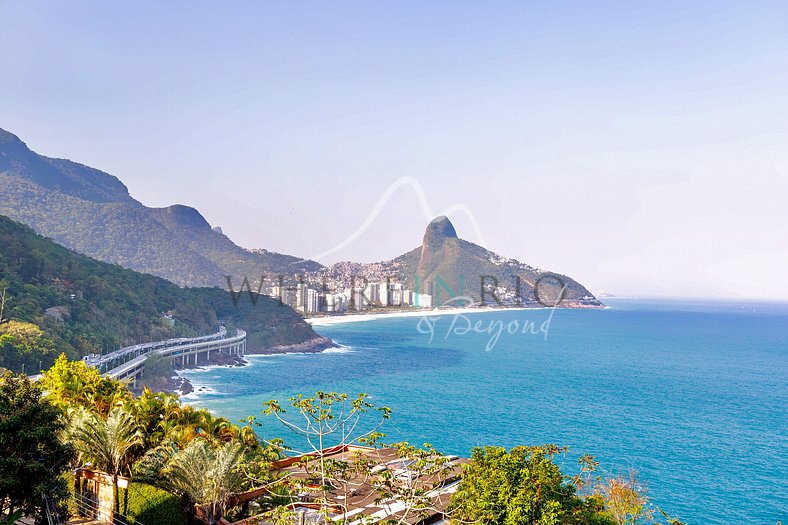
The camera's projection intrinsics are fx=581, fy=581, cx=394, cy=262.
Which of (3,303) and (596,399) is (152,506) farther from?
(596,399)

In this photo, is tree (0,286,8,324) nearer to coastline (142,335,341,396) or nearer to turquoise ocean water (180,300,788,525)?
coastline (142,335,341,396)

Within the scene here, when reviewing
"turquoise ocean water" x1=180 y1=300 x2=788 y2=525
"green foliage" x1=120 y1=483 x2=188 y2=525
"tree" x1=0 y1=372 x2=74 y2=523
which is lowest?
"turquoise ocean water" x1=180 y1=300 x2=788 y2=525

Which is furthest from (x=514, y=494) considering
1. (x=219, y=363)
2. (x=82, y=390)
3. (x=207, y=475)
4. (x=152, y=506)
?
(x=219, y=363)

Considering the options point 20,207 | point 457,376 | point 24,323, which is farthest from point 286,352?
point 20,207

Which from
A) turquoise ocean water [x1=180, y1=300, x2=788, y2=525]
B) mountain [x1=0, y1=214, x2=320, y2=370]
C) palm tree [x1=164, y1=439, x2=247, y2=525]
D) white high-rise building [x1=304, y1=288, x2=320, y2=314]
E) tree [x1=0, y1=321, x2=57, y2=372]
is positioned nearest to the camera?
palm tree [x1=164, y1=439, x2=247, y2=525]

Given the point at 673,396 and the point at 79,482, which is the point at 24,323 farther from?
the point at 673,396

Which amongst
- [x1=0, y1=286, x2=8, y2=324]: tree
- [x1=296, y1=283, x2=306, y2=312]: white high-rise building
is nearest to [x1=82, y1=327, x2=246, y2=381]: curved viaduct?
[x1=0, y1=286, x2=8, y2=324]: tree

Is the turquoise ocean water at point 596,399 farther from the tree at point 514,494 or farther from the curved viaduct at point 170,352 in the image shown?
the tree at point 514,494
